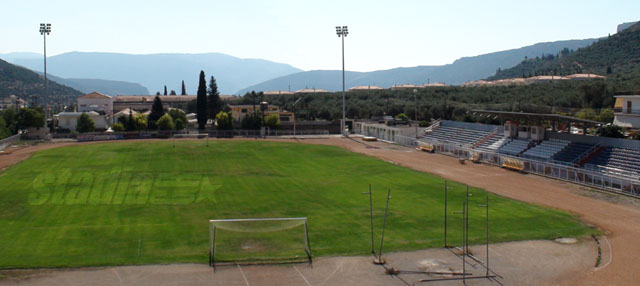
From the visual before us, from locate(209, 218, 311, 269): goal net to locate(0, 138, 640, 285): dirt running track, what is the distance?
9235 millimetres

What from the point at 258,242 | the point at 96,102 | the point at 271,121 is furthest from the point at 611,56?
the point at 258,242

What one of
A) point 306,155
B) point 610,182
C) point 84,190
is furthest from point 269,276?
point 306,155

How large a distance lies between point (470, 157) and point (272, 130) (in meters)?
37.7

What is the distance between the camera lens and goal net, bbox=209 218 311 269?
18513mm

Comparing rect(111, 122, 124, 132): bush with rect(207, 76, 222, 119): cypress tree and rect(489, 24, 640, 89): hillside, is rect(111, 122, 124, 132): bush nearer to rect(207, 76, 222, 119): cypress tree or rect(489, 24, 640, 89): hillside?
rect(207, 76, 222, 119): cypress tree

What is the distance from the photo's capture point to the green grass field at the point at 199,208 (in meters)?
19.7

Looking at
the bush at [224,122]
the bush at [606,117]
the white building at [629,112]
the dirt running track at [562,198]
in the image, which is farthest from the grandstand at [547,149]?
the bush at [224,122]

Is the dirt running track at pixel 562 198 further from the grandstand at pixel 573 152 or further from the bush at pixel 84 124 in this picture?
the bush at pixel 84 124

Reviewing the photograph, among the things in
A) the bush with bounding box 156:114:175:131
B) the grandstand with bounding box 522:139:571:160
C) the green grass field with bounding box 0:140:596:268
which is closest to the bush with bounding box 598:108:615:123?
the grandstand with bounding box 522:139:571:160

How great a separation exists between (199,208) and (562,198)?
20409 millimetres

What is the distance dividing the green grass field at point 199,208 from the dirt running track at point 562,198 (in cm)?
157

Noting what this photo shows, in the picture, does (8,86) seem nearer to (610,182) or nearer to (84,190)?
(84,190)

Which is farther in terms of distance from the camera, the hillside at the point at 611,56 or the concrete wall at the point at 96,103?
the hillside at the point at 611,56

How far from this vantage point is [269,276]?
16.9 meters
